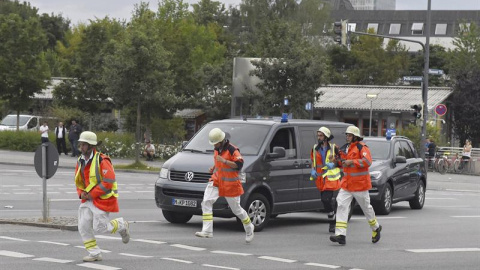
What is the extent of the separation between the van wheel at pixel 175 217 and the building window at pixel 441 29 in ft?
343

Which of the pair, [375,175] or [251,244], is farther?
[375,175]

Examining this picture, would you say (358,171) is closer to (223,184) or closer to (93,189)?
(223,184)

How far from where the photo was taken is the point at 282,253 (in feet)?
42.7

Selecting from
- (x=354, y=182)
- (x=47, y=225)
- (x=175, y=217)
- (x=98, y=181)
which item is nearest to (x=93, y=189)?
(x=98, y=181)

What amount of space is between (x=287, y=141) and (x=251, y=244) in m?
3.54

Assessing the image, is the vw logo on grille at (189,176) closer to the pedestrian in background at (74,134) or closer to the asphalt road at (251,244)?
the asphalt road at (251,244)

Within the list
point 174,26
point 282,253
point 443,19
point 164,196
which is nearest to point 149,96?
point 164,196

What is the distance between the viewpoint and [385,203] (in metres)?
20.7

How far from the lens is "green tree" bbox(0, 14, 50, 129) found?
4700cm

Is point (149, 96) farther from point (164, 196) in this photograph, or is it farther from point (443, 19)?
point (443, 19)

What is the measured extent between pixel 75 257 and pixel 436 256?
194 inches

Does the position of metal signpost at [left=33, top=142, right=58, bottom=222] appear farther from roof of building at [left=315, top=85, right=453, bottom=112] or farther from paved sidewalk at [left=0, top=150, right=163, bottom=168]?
roof of building at [left=315, top=85, right=453, bottom=112]

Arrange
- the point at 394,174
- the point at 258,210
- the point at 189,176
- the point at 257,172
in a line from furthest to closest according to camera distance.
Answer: the point at 394,174
the point at 257,172
the point at 258,210
the point at 189,176

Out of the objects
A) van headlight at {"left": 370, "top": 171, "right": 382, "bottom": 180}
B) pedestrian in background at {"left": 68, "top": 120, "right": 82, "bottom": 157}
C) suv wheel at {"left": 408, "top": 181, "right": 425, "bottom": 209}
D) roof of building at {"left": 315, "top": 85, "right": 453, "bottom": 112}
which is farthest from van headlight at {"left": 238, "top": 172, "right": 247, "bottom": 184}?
roof of building at {"left": 315, "top": 85, "right": 453, "bottom": 112}
